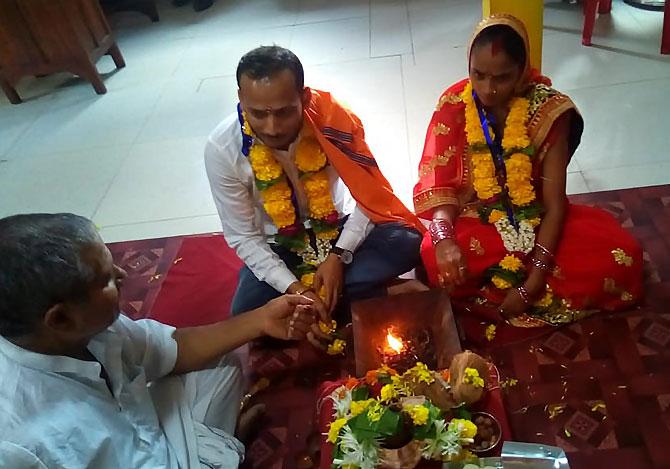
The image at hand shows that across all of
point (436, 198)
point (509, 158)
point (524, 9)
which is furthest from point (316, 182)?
point (524, 9)

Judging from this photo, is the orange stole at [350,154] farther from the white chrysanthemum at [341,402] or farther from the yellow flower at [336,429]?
the yellow flower at [336,429]

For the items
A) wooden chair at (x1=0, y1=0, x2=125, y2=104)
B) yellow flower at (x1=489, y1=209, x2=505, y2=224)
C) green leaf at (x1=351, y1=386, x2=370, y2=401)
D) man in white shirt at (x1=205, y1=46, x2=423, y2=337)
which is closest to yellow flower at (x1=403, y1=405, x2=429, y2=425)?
green leaf at (x1=351, y1=386, x2=370, y2=401)

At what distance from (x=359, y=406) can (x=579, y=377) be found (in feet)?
2.77

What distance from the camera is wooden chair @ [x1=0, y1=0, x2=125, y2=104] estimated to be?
418 centimetres

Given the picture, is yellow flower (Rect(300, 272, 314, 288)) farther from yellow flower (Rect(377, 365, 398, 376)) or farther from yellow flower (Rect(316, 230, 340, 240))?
yellow flower (Rect(377, 365, 398, 376))

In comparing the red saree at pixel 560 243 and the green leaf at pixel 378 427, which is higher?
the green leaf at pixel 378 427

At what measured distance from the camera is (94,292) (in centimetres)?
135

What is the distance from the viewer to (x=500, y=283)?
6.68 ft

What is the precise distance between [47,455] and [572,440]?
4.42ft

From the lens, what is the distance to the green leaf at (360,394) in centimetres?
145

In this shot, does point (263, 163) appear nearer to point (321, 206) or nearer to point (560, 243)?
point (321, 206)

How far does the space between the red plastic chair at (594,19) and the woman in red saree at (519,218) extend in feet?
6.18

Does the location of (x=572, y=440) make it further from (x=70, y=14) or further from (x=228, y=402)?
(x=70, y=14)

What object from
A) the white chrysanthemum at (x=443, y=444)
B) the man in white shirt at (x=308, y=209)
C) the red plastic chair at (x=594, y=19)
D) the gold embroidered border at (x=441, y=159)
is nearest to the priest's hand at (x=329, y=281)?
the man in white shirt at (x=308, y=209)
